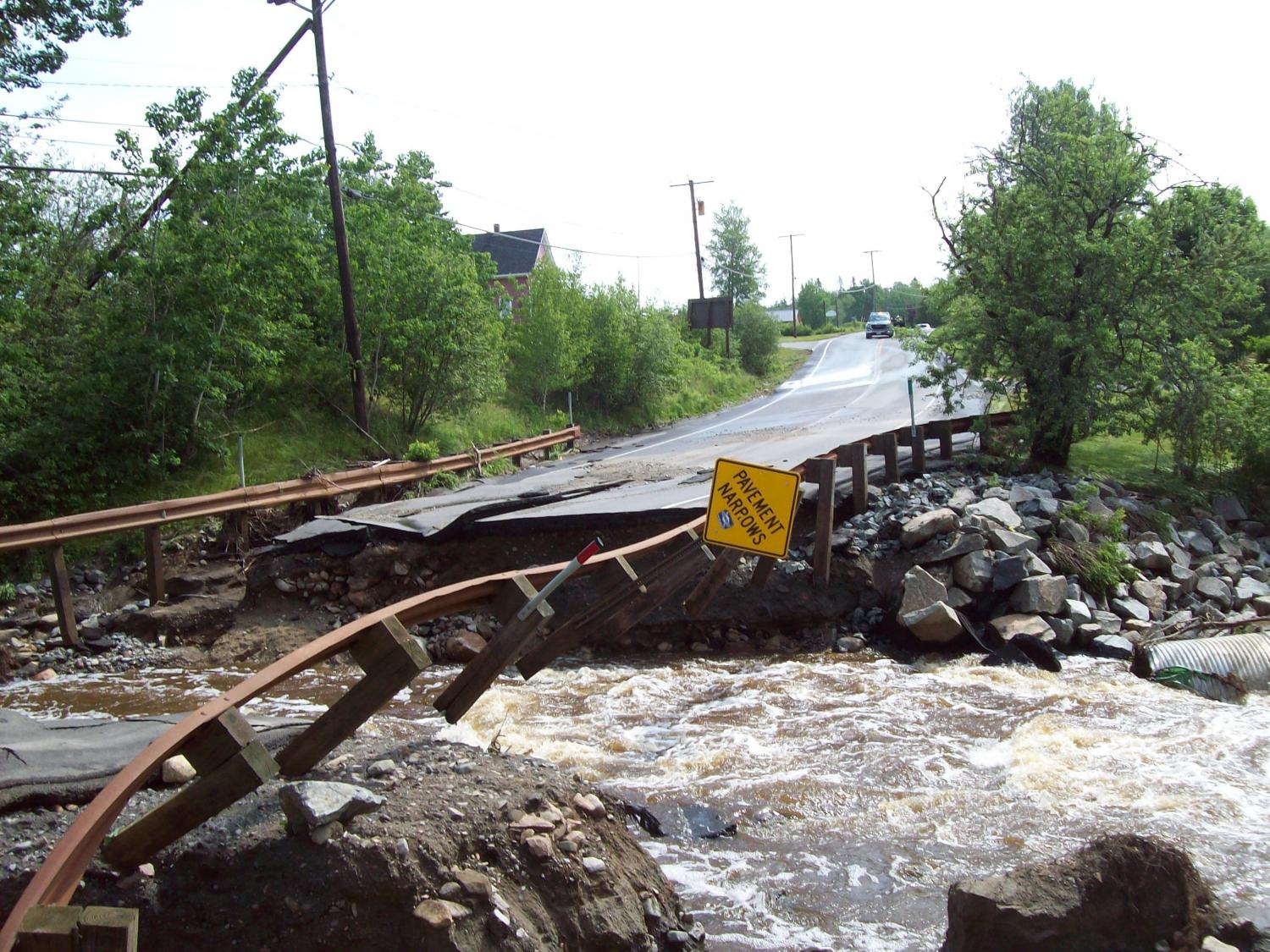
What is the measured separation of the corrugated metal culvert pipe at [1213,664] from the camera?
10.3 meters

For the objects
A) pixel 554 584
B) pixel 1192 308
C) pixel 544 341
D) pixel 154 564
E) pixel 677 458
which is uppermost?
pixel 544 341

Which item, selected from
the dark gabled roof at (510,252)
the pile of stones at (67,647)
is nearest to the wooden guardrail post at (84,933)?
the pile of stones at (67,647)

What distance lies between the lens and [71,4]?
16.5 meters

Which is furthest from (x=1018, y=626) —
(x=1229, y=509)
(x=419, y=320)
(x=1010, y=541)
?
(x=419, y=320)

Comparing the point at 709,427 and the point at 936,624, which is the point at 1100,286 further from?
the point at 709,427

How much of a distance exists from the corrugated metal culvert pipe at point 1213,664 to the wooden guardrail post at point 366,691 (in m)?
8.86

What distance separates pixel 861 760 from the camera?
8.41 m

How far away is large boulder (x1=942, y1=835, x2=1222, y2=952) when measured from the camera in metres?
4.69

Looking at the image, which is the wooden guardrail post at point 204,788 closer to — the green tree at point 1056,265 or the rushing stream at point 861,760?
the rushing stream at point 861,760

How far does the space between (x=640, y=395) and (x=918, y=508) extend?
19.9 metres

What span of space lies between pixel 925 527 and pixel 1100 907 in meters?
8.66

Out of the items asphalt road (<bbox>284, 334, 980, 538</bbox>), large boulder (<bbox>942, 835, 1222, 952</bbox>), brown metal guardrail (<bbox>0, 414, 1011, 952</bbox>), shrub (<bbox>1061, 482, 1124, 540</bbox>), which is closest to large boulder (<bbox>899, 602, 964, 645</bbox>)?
asphalt road (<bbox>284, 334, 980, 538</bbox>)

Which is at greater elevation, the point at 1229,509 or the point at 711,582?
the point at 711,582

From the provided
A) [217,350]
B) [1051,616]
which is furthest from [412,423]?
[1051,616]
